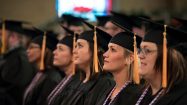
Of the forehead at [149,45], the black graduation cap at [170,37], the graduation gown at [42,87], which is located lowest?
the graduation gown at [42,87]

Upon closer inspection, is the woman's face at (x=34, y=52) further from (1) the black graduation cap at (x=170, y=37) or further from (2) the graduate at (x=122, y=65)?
(1) the black graduation cap at (x=170, y=37)

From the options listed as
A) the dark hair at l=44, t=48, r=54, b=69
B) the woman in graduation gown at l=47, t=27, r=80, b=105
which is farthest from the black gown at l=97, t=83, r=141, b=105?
the dark hair at l=44, t=48, r=54, b=69

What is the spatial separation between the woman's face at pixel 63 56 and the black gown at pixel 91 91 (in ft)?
2.44

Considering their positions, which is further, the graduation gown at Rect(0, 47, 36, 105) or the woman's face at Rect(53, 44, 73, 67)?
the graduation gown at Rect(0, 47, 36, 105)

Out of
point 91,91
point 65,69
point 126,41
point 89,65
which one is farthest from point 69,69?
point 126,41

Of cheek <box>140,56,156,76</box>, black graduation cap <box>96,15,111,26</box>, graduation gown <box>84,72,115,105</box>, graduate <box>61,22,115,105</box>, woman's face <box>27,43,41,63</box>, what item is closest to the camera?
cheek <box>140,56,156,76</box>

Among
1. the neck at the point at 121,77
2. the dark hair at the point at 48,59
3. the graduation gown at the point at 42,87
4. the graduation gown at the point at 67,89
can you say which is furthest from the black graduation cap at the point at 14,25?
the neck at the point at 121,77

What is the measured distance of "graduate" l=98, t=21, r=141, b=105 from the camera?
447 centimetres

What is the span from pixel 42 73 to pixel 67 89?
3.50ft

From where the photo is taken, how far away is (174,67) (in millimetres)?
3859

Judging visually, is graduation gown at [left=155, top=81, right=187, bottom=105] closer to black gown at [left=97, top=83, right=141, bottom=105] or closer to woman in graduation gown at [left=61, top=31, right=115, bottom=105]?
black gown at [left=97, top=83, right=141, bottom=105]

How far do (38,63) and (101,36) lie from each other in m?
2.19

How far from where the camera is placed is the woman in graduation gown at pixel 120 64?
449cm

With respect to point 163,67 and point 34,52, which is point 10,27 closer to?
point 34,52
